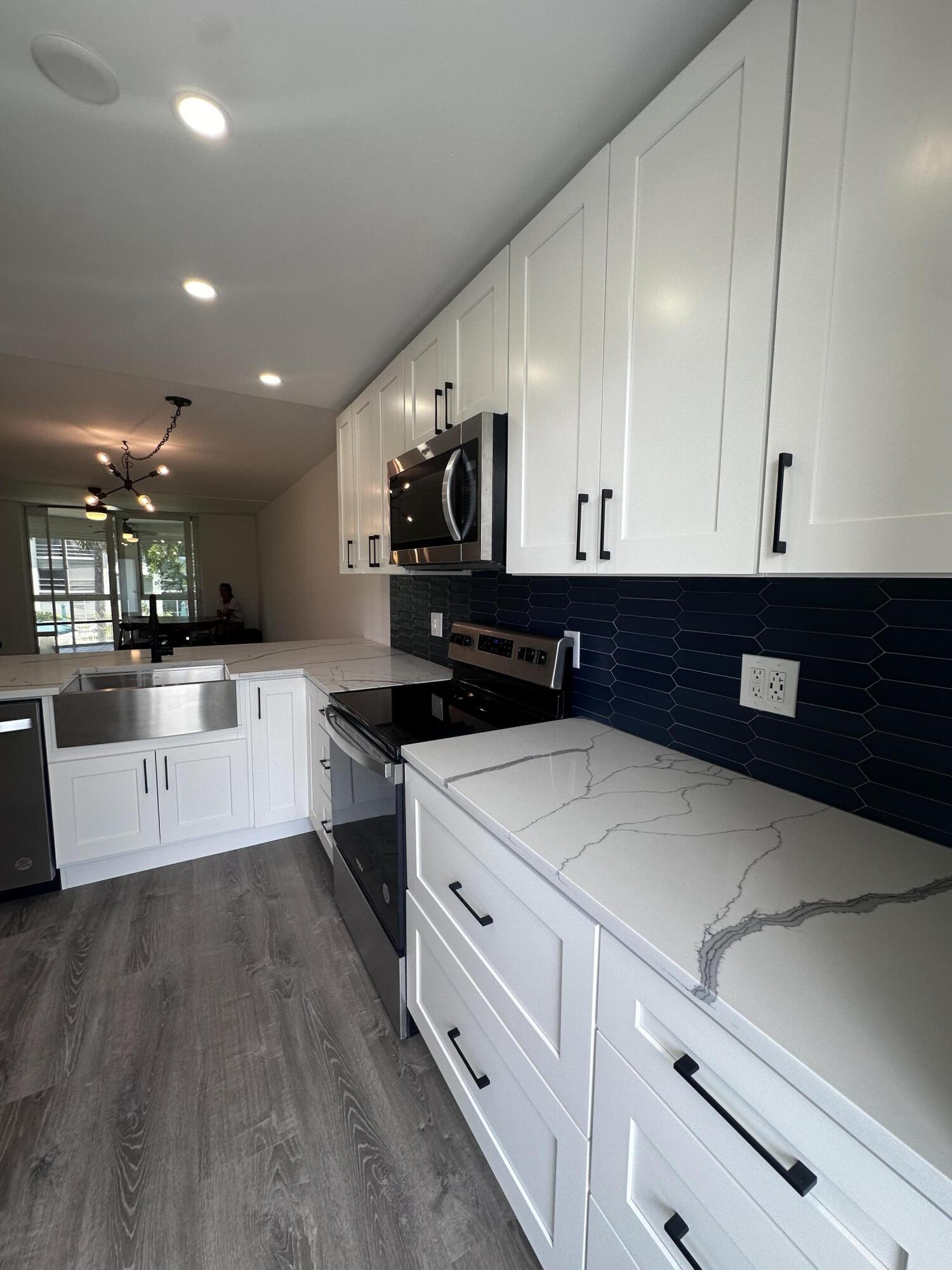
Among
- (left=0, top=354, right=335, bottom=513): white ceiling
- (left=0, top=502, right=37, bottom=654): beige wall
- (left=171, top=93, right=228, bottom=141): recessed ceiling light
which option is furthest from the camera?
(left=0, top=502, right=37, bottom=654): beige wall

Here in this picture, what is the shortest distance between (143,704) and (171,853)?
0.76m

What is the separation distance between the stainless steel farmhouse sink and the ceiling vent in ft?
6.10

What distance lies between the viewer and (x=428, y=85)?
1.05m

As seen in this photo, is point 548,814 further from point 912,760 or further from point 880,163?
point 880,163

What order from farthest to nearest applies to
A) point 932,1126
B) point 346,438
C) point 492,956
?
point 346,438 < point 492,956 < point 932,1126

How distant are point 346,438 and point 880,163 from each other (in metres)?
2.57

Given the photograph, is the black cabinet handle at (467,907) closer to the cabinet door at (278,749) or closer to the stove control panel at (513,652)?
the stove control panel at (513,652)

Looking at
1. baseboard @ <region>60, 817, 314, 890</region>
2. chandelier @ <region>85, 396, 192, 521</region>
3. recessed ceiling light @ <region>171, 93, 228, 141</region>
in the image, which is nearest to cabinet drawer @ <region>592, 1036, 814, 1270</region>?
recessed ceiling light @ <region>171, 93, 228, 141</region>

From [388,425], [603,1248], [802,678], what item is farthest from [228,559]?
[603,1248]

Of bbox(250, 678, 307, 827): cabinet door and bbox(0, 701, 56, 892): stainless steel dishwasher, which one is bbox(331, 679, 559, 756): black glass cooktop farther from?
bbox(0, 701, 56, 892): stainless steel dishwasher

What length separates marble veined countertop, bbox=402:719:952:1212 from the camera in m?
0.48

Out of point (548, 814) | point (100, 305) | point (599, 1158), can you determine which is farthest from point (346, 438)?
point (599, 1158)

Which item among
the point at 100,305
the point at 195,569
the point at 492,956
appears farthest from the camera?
the point at 195,569

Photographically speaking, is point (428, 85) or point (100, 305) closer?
point (428, 85)
